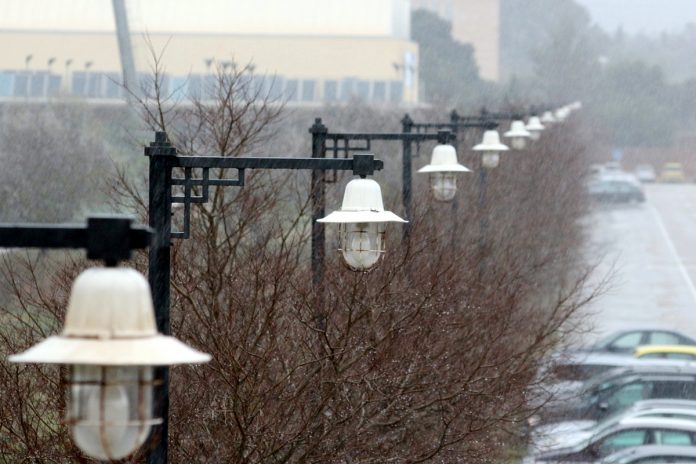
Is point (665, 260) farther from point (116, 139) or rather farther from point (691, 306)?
point (116, 139)

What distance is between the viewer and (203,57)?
6538 cm

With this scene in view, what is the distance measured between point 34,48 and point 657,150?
238 feet

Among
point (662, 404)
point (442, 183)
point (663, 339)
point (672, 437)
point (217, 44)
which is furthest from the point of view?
point (217, 44)

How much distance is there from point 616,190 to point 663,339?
49722 mm

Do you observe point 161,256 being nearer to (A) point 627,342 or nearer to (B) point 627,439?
(B) point 627,439

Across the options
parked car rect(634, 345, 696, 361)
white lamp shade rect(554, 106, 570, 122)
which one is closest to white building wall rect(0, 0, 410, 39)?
white lamp shade rect(554, 106, 570, 122)

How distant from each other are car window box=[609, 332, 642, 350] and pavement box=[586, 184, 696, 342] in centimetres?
76

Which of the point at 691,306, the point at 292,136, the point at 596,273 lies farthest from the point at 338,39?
the point at 691,306

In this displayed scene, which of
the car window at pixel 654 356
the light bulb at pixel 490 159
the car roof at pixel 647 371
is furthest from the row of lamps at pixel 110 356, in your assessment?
the car window at pixel 654 356

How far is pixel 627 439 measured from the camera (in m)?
17.2

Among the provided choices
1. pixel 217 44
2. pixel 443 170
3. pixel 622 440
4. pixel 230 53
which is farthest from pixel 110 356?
pixel 217 44

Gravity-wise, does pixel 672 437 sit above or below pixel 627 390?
below

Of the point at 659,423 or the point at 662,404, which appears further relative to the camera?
the point at 662,404

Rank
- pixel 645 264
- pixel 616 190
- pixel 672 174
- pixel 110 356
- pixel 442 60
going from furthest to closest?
pixel 672 174, pixel 442 60, pixel 616 190, pixel 645 264, pixel 110 356
